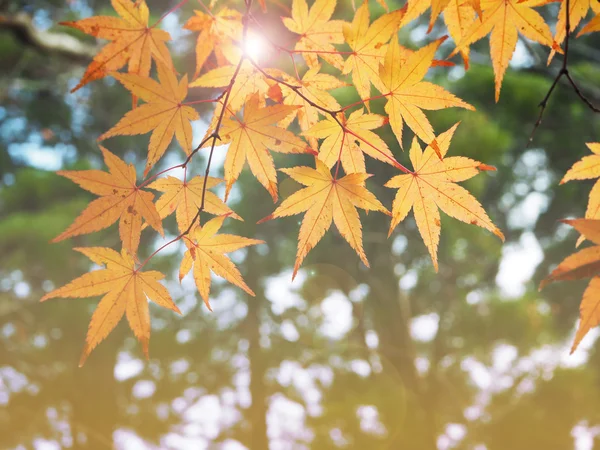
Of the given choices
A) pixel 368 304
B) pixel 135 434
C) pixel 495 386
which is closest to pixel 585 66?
pixel 368 304

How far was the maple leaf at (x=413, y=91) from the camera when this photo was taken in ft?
1.11

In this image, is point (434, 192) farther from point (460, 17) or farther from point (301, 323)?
point (301, 323)

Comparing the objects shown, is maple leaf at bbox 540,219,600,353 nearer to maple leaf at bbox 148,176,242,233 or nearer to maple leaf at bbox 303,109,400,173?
maple leaf at bbox 303,109,400,173

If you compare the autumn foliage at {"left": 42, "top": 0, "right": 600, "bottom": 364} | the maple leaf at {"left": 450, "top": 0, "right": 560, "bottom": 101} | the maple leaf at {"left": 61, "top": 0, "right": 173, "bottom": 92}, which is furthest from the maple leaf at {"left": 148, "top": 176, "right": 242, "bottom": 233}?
the maple leaf at {"left": 450, "top": 0, "right": 560, "bottom": 101}

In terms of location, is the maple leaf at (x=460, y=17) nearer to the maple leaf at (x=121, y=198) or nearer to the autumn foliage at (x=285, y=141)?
the autumn foliage at (x=285, y=141)

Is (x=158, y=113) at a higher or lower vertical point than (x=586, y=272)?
higher

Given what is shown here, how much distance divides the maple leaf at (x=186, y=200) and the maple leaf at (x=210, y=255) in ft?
0.06

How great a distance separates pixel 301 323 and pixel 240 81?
4189 millimetres

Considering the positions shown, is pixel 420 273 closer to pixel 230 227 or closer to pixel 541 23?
pixel 230 227

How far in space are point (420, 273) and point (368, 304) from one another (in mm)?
559

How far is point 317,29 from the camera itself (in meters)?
0.45

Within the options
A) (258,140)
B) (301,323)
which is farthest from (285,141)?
(301,323)

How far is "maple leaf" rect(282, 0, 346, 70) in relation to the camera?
0.43 meters

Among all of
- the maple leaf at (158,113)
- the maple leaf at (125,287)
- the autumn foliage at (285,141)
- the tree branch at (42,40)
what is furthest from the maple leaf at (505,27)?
the tree branch at (42,40)
